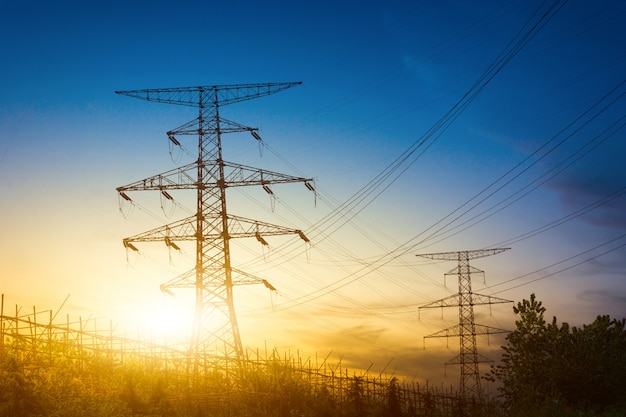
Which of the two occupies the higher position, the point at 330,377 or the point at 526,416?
the point at 330,377

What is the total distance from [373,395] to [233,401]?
11016 millimetres

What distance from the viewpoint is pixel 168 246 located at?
134 feet

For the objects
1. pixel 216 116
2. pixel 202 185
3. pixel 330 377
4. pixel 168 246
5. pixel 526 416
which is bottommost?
pixel 526 416

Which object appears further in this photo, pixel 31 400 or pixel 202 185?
pixel 202 185

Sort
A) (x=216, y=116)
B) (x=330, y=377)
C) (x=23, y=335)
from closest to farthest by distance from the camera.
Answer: (x=23, y=335) < (x=330, y=377) < (x=216, y=116)

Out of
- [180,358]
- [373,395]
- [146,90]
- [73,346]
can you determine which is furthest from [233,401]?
[146,90]

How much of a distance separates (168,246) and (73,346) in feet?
33.9

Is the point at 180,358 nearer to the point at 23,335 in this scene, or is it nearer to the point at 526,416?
the point at 23,335

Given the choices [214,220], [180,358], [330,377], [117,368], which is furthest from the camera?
[214,220]

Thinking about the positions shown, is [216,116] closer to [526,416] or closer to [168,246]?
[168,246]

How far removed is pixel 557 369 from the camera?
142ft

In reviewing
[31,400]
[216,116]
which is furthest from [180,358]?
[216,116]

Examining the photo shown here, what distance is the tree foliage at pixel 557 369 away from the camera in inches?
1697

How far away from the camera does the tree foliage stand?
43094 millimetres
